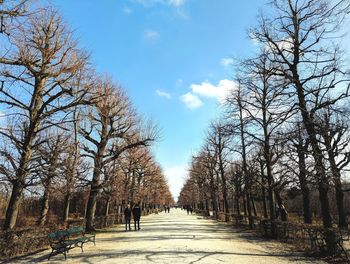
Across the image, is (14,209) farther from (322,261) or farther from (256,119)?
(256,119)

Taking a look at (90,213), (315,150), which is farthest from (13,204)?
(315,150)

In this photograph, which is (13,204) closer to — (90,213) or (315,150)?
(90,213)

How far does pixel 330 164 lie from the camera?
13.0m

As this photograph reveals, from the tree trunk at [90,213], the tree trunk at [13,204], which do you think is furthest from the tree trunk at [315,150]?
the tree trunk at [90,213]

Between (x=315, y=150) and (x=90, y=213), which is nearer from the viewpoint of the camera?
(x=315, y=150)

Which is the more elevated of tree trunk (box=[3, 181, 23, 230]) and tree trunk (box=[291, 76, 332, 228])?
tree trunk (box=[291, 76, 332, 228])

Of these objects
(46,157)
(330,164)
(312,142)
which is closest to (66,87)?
(46,157)

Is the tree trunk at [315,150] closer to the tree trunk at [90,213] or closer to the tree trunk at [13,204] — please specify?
the tree trunk at [13,204]

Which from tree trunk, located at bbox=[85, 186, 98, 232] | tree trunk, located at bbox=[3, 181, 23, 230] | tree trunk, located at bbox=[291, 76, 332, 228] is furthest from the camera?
tree trunk, located at bbox=[85, 186, 98, 232]

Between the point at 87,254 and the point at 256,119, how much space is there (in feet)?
38.5

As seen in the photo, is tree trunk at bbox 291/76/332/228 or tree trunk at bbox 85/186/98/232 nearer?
tree trunk at bbox 291/76/332/228

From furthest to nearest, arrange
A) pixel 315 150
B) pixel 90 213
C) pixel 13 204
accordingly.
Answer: pixel 90 213 → pixel 13 204 → pixel 315 150

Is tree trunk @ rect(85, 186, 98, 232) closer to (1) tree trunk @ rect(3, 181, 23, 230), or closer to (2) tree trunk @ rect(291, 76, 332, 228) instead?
(1) tree trunk @ rect(3, 181, 23, 230)

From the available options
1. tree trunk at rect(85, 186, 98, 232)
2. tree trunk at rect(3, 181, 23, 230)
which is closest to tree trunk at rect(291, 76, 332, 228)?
tree trunk at rect(3, 181, 23, 230)
